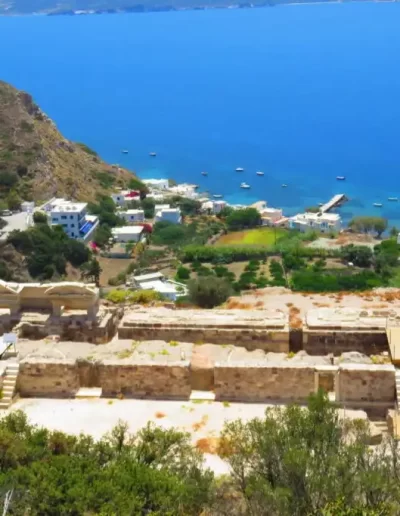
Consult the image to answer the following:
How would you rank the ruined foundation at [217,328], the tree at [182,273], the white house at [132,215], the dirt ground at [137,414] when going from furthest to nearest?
the white house at [132,215] → the tree at [182,273] → the ruined foundation at [217,328] → the dirt ground at [137,414]

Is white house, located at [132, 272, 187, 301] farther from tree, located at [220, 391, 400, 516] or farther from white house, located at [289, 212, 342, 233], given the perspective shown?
tree, located at [220, 391, 400, 516]

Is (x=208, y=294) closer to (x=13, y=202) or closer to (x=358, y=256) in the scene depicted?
(x=358, y=256)

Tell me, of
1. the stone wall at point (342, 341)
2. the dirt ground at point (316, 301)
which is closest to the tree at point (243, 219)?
the dirt ground at point (316, 301)

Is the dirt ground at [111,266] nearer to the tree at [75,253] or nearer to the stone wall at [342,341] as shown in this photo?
A: the tree at [75,253]

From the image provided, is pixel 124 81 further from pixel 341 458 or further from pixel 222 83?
pixel 341 458

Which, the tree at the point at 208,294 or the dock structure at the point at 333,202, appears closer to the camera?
the tree at the point at 208,294

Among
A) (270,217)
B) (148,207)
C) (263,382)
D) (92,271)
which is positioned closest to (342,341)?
(263,382)

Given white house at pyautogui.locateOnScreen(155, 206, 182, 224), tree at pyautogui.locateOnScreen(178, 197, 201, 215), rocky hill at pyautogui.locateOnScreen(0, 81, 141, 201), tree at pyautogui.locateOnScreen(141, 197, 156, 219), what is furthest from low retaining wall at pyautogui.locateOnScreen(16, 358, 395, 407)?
tree at pyautogui.locateOnScreen(178, 197, 201, 215)
